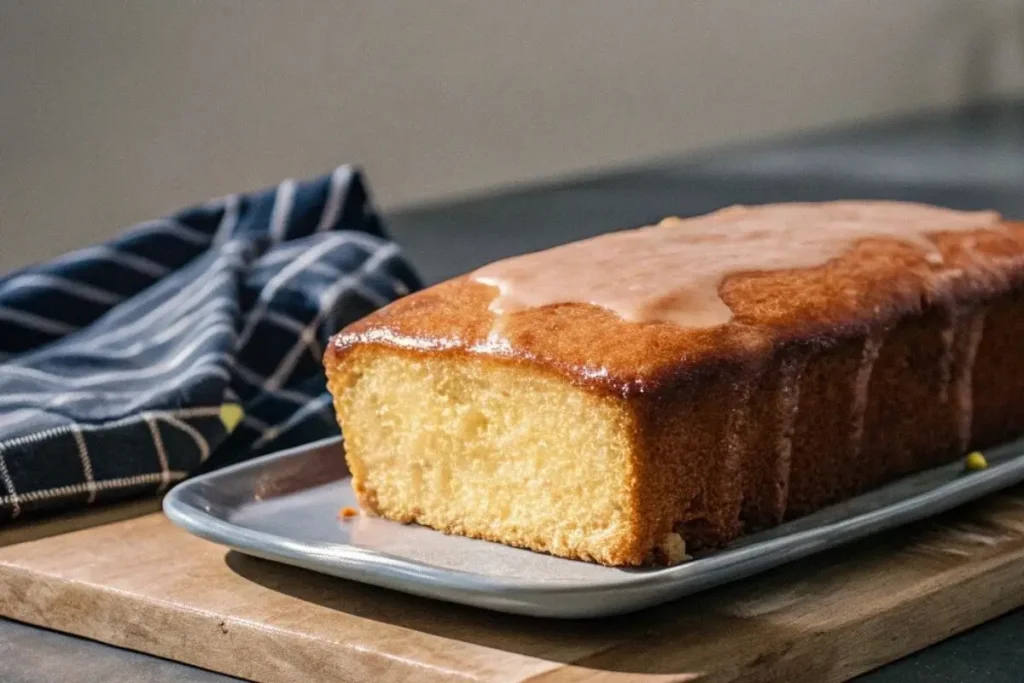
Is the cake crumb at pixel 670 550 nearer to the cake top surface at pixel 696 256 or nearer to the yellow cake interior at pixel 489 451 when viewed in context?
the yellow cake interior at pixel 489 451

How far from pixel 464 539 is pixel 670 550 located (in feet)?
0.60

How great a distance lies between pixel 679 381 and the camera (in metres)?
1.06

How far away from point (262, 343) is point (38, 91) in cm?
132

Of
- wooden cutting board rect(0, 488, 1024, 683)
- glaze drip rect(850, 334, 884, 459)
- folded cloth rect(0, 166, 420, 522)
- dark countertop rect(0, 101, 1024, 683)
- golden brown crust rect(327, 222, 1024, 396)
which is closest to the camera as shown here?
wooden cutting board rect(0, 488, 1024, 683)

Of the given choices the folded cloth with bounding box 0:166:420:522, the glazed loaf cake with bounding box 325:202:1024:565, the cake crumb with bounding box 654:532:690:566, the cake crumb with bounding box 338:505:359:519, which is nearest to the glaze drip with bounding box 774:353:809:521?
the glazed loaf cake with bounding box 325:202:1024:565

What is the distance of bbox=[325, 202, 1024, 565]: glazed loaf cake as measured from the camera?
1081mm

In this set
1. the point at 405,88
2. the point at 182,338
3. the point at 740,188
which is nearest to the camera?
the point at 182,338

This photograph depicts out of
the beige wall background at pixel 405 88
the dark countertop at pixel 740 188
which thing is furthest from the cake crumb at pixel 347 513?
the beige wall background at pixel 405 88

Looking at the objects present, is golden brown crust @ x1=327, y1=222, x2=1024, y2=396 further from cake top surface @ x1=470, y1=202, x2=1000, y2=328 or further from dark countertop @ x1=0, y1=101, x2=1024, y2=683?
dark countertop @ x1=0, y1=101, x2=1024, y2=683

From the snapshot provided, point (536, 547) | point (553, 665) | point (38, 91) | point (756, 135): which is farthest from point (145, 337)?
point (756, 135)

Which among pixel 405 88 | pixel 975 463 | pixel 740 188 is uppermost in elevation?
pixel 405 88

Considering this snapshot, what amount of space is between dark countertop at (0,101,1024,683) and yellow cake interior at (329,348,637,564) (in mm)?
303

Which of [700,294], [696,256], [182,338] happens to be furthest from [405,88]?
[700,294]

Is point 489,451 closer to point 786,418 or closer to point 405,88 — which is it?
point 786,418
